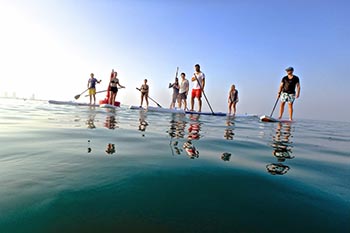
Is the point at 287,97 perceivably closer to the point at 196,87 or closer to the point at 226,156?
the point at 196,87

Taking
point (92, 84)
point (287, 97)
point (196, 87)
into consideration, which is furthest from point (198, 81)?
point (92, 84)

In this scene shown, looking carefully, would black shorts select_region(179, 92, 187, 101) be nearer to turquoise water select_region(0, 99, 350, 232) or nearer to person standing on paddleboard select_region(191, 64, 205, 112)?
person standing on paddleboard select_region(191, 64, 205, 112)

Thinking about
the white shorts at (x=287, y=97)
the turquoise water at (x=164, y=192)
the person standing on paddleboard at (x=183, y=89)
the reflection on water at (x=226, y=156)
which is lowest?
the turquoise water at (x=164, y=192)

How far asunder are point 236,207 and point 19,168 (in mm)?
1390

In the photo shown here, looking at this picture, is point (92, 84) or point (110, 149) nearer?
point (110, 149)

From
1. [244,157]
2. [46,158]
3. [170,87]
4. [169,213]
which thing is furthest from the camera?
[170,87]

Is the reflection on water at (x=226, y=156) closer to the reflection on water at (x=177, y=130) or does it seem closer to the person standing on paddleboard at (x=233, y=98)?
the reflection on water at (x=177, y=130)

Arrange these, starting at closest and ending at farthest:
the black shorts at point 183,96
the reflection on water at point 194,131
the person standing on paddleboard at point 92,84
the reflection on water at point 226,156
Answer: the reflection on water at point 226,156 → the reflection on water at point 194,131 → the black shorts at point 183,96 → the person standing on paddleboard at point 92,84

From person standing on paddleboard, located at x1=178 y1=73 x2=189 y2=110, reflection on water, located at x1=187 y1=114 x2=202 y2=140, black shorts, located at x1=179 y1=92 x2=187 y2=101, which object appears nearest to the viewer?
reflection on water, located at x1=187 y1=114 x2=202 y2=140

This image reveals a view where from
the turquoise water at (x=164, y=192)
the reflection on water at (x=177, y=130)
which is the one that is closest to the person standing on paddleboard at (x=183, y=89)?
the reflection on water at (x=177, y=130)

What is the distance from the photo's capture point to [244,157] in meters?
2.15

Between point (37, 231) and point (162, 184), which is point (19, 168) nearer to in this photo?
point (37, 231)

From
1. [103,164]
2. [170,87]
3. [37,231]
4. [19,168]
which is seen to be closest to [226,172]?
[103,164]

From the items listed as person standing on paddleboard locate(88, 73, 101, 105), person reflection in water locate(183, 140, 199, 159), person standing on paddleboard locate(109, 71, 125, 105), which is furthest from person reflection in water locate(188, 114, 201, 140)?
person standing on paddleboard locate(88, 73, 101, 105)
